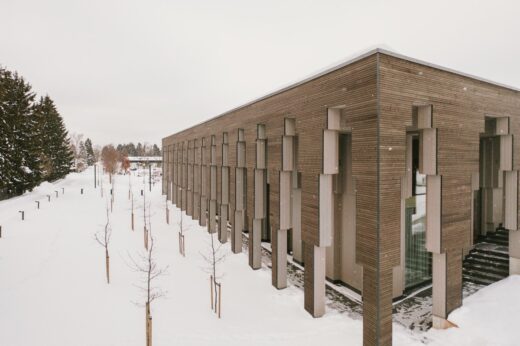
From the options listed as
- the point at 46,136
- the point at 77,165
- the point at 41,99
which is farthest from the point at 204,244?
the point at 77,165

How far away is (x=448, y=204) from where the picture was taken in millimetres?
10828

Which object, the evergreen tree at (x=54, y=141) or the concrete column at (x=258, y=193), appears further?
the evergreen tree at (x=54, y=141)

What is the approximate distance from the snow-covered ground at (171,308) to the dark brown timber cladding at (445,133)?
1944 millimetres

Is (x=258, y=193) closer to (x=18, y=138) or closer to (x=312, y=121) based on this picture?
(x=312, y=121)

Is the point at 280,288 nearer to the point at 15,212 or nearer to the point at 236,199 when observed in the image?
the point at 236,199

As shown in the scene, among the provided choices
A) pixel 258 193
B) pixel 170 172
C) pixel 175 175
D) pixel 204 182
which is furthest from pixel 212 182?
pixel 170 172

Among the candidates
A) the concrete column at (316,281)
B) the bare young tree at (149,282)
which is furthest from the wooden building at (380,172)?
the bare young tree at (149,282)

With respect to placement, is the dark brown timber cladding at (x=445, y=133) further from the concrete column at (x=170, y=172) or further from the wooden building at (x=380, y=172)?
the concrete column at (x=170, y=172)

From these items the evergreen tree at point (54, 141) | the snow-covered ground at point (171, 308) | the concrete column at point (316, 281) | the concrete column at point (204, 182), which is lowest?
the snow-covered ground at point (171, 308)

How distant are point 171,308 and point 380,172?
Result: 10.2 meters

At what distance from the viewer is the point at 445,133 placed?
10.7 m

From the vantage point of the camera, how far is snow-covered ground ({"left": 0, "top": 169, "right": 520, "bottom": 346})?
34.0 feet

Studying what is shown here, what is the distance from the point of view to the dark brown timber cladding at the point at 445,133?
9273 millimetres

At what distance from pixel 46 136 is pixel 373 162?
5383cm
